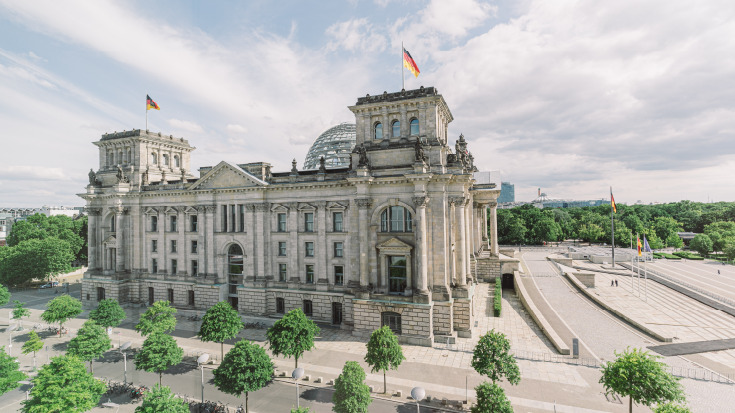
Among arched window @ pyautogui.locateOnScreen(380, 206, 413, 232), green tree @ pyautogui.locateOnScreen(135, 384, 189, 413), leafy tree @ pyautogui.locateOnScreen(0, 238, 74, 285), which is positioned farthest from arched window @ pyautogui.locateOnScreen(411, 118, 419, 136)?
leafy tree @ pyautogui.locateOnScreen(0, 238, 74, 285)

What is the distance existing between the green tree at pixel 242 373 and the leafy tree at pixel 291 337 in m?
3.70

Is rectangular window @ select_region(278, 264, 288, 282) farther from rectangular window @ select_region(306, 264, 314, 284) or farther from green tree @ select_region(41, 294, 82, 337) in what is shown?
green tree @ select_region(41, 294, 82, 337)

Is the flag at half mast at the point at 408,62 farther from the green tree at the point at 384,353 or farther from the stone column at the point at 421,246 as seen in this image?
the green tree at the point at 384,353

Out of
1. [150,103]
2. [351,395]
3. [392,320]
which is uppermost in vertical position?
[150,103]

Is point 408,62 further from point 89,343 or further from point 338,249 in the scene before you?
point 89,343

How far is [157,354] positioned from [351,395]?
16966 millimetres

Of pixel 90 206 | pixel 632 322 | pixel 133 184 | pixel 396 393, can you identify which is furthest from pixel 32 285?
pixel 632 322

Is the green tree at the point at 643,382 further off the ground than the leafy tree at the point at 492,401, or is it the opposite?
the green tree at the point at 643,382

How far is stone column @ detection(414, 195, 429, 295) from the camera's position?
123ft

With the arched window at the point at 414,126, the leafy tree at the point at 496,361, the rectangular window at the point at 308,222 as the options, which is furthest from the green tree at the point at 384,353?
the arched window at the point at 414,126

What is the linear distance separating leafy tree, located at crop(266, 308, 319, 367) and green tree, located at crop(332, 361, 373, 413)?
25.1 feet

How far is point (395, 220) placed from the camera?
131 ft

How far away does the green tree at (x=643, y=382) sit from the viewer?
19.5 meters

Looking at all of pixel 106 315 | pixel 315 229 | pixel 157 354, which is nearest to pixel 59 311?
pixel 106 315
